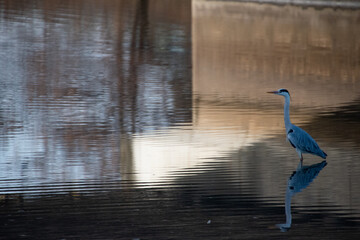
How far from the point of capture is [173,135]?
36.3 feet

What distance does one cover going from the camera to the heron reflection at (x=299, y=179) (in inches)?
311

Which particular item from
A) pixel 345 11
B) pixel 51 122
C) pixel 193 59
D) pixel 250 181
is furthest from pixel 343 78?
pixel 345 11

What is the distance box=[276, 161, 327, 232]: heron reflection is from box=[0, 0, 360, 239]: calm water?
2 cm

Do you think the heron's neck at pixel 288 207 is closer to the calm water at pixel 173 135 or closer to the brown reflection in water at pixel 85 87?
the calm water at pixel 173 135

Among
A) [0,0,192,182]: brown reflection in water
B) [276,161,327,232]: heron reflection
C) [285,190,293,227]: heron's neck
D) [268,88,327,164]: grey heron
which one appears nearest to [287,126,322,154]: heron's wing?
[268,88,327,164]: grey heron

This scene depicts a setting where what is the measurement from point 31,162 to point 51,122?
2393 mm

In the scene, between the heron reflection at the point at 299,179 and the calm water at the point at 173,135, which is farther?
the heron reflection at the point at 299,179

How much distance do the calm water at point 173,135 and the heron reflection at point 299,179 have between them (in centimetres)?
2

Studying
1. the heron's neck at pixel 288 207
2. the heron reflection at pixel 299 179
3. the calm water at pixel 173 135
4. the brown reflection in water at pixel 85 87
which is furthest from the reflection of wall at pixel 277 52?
the heron's neck at pixel 288 207

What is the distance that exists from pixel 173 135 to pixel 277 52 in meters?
10.8

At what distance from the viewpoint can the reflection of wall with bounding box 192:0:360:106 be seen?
52.7ft

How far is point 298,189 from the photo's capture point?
332 inches

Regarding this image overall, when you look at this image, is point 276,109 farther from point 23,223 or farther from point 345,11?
point 345,11

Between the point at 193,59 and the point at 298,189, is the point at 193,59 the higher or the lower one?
the higher one
